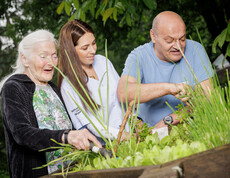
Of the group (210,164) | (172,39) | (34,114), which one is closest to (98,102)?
(34,114)

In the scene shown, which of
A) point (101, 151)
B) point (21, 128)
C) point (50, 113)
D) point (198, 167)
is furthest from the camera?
point (50, 113)

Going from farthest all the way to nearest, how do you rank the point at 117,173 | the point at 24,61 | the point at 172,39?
the point at 172,39
the point at 24,61
the point at 117,173

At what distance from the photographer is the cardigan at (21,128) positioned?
2002 millimetres

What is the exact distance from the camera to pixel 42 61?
244 centimetres

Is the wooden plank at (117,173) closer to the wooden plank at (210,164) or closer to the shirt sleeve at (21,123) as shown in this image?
the wooden plank at (210,164)

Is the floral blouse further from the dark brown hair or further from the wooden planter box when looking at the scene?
the wooden planter box

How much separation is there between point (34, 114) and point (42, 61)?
379mm

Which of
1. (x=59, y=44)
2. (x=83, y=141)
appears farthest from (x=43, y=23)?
(x=83, y=141)

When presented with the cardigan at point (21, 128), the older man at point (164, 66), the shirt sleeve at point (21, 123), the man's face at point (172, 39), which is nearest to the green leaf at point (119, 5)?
the older man at point (164, 66)

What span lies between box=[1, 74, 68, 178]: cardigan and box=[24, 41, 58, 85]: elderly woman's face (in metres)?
0.11

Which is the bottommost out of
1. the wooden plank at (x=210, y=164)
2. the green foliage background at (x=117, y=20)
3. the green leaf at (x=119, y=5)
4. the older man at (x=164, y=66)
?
the wooden plank at (x=210, y=164)

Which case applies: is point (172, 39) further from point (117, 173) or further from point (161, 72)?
point (117, 173)

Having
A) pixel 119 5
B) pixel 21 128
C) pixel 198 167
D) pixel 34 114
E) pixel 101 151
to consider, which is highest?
pixel 119 5

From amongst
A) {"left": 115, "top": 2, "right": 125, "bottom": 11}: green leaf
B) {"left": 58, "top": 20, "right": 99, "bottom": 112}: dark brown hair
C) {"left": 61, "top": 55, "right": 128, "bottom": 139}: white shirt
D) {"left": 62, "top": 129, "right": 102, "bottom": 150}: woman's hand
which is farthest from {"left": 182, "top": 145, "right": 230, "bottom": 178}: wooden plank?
{"left": 115, "top": 2, "right": 125, "bottom": 11}: green leaf
